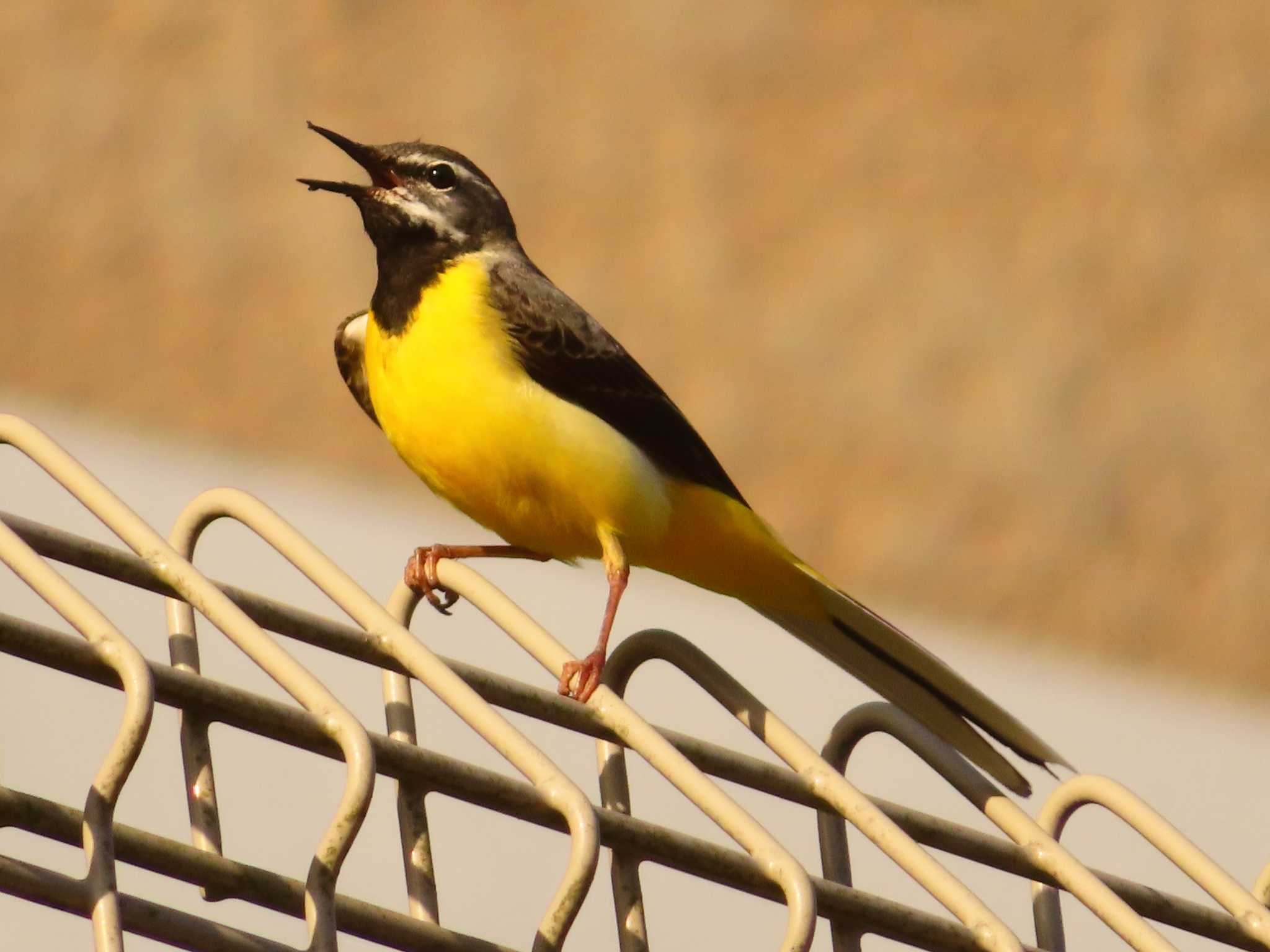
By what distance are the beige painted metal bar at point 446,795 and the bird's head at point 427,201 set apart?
2.33m

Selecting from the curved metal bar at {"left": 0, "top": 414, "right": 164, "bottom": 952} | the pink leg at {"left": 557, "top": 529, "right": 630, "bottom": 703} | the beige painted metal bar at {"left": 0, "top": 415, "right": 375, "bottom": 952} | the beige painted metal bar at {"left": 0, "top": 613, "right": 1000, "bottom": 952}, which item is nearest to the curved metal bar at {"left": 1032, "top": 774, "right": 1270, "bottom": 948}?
the beige painted metal bar at {"left": 0, "top": 613, "right": 1000, "bottom": 952}

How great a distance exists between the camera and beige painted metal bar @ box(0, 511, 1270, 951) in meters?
1.72

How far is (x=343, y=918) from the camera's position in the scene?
1.57 meters

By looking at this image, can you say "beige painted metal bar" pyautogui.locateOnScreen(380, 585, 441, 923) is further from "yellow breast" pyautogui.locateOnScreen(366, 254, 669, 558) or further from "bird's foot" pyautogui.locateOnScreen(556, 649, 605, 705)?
"yellow breast" pyautogui.locateOnScreen(366, 254, 669, 558)

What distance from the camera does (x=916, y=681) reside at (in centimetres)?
305

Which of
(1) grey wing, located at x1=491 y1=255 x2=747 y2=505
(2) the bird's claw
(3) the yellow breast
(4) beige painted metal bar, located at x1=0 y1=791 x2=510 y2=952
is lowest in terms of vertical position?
(4) beige painted metal bar, located at x1=0 y1=791 x2=510 y2=952

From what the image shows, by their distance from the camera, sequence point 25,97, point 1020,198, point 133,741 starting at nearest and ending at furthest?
point 133,741 → point 25,97 → point 1020,198

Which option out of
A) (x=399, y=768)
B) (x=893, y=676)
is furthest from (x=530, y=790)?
(x=893, y=676)

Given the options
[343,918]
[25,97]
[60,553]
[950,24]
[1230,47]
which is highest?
[1230,47]

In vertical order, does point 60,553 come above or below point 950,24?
below

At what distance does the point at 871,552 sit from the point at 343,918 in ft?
24.4

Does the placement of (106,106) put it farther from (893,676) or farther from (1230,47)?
(893,676)

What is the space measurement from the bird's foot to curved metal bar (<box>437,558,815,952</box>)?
14mm

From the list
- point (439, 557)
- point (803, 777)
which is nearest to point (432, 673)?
point (803, 777)
